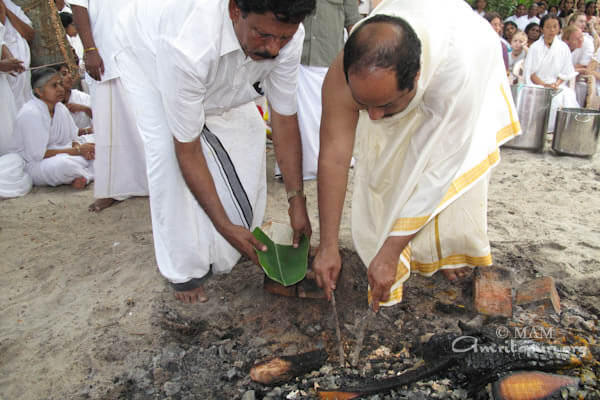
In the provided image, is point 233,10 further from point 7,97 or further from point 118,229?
point 7,97

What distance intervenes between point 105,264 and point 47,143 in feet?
7.55

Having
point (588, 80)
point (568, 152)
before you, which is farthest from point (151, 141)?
point (588, 80)

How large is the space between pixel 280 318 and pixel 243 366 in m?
0.38

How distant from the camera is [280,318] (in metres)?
2.23

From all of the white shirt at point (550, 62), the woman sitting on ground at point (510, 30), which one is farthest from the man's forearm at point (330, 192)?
the woman sitting on ground at point (510, 30)

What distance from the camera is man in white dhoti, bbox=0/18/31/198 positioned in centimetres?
418

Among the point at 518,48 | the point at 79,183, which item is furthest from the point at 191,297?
the point at 518,48

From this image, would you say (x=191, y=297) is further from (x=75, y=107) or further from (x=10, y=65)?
(x=75, y=107)

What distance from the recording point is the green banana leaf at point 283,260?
7.00ft

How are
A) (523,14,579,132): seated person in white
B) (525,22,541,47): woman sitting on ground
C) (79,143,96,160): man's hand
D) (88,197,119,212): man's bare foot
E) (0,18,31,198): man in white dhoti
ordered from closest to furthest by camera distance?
(88,197,119,212): man's bare foot < (0,18,31,198): man in white dhoti < (79,143,96,160): man's hand < (523,14,579,132): seated person in white < (525,22,541,47): woman sitting on ground

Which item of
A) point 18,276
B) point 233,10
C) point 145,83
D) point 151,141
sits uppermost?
point 233,10

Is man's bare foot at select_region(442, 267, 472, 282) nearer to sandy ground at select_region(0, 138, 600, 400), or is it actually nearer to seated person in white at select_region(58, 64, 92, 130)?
sandy ground at select_region(0, 138, 600, 400)

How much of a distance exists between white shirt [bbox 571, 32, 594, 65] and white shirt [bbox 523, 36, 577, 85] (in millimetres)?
563

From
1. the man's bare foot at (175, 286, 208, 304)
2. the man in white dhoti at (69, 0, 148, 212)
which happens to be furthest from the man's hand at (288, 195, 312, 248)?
the man in white dhoti at (69, 0, 148, 212)
